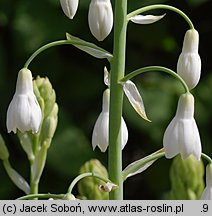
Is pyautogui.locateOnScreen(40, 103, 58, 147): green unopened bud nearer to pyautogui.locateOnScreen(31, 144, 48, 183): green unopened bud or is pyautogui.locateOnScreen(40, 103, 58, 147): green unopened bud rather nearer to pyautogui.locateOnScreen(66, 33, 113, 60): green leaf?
pyautogui.locateOnScreen(31, 144, 48, 183): green unopened bud

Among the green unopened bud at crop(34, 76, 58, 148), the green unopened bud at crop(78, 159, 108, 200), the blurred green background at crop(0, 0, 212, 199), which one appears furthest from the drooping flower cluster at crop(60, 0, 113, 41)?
the blurred green background at crop(0, 0, 212, 199)

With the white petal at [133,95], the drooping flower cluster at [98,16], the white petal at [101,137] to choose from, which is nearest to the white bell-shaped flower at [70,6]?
the drooping flower cluster at [98,16]

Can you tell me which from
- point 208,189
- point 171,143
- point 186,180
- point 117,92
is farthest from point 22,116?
point 186,180

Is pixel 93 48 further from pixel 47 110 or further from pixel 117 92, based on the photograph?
pixel 47 110

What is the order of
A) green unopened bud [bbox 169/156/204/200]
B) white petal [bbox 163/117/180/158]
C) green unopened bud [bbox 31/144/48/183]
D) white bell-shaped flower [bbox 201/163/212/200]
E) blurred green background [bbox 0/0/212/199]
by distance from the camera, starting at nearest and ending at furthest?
1. white petal [bbox 163/117/180/158]
2. white bell-shaped flower [bbox 201/163/212/200]
3. green unopened bud [bbox 31/144/48/183]
4. green unopened bud [bbox 169/156/204/200]
5. blurred green background [bbox 0/0/212/199]

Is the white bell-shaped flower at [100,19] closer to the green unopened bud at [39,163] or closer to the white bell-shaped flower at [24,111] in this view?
the white bell-shaped flower at [24,111]

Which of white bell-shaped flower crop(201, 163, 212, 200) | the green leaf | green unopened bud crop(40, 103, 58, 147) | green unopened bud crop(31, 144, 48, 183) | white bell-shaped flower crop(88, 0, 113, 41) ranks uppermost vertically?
white bell-shaped flower crop(88, 0, 113, 41)

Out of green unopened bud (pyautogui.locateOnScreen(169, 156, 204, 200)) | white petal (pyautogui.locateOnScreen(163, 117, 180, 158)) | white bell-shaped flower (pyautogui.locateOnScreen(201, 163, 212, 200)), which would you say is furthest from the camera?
green unopened bud (pyautogui.locateOnScreen(169, 156, 204, 200))
